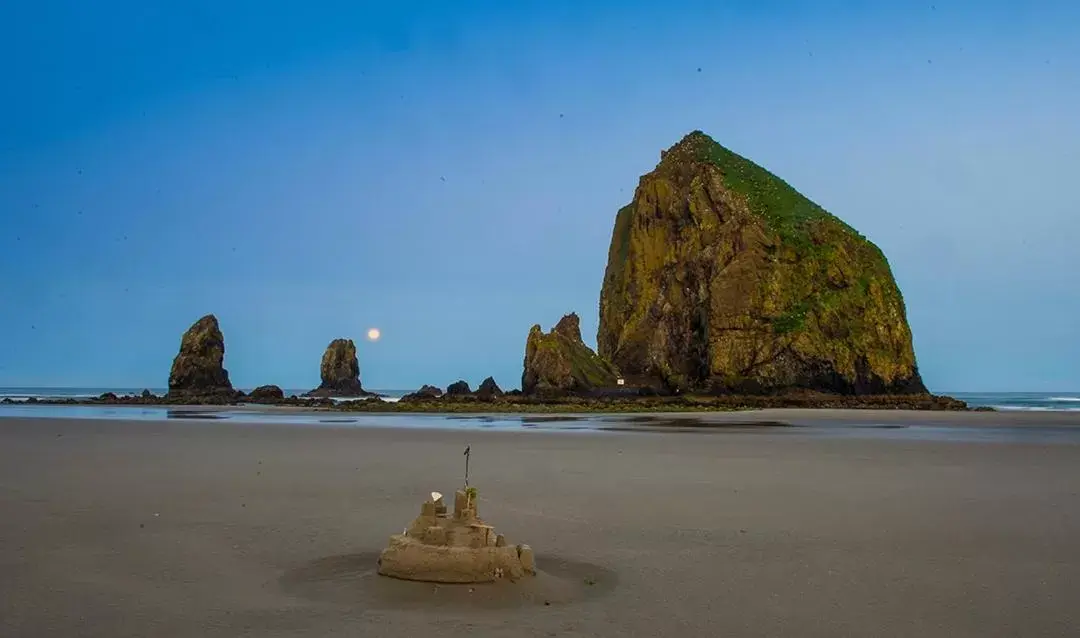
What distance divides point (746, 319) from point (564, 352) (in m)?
26.5

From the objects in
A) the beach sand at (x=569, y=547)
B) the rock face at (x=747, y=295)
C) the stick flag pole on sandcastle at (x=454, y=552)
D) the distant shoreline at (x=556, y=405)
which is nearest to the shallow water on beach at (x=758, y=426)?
the beach sand at (x=569, y=547)

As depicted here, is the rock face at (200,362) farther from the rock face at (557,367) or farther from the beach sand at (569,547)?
the beach sand at (569,547)

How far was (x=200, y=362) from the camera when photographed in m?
106

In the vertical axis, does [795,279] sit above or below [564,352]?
above

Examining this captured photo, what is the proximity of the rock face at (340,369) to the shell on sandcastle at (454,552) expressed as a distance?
121 metres

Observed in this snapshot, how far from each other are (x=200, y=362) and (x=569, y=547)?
109m

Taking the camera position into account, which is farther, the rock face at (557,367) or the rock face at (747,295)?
the rock face at (747,295)

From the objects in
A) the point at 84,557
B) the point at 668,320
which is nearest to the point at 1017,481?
the point at 84,557

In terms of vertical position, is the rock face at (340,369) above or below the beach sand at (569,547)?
above

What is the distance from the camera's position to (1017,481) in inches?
536

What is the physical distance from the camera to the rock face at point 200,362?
105375 millimetres

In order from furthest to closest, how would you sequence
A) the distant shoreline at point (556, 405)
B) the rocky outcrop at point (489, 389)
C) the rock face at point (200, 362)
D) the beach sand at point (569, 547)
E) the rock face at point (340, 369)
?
the rock face at point (340, 369) → the rock face at point (200, 362) → the rocky outcrop at point (489, 389) → the distant shoreline at point (556, 405) → the beach sand at point (569, 547)

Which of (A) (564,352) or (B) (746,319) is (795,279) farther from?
(A) (564,352)

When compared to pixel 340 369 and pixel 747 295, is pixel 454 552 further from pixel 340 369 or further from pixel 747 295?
pixel 340 369
